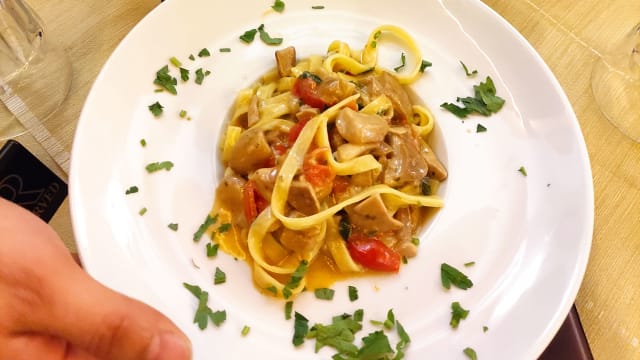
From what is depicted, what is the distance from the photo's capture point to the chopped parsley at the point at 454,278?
Result: 2.28 metres

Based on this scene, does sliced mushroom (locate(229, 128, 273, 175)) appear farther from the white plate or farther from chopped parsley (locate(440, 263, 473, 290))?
chopped parsley (locate(440, 263, 473, 290))

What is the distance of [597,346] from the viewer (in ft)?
7.91

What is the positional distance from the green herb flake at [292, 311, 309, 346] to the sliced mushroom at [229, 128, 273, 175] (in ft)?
2.55

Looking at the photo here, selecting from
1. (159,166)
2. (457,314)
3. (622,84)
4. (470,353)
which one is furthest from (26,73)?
(622,84)

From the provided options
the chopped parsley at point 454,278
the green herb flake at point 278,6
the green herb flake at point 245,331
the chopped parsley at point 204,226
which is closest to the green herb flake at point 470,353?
the chopped parsley at point 454,278

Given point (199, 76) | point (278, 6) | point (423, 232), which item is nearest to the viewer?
point (423, 232)

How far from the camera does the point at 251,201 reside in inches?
101

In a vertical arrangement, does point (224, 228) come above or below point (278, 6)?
below

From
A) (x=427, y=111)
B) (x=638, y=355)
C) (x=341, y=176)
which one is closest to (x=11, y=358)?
(x=341, y=176)

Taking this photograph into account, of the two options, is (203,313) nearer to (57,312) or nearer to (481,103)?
(57,312)

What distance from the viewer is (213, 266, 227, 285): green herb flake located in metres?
2.23

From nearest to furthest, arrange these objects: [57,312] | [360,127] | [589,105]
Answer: [57,312]
[360,127]
[589,105]

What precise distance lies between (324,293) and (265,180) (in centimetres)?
60

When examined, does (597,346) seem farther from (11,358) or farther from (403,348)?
(11,358)
